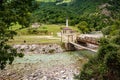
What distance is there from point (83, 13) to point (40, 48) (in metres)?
77.8

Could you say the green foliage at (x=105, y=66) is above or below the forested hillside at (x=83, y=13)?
above

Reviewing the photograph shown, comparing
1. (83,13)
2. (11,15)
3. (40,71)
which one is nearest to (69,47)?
(40,71)

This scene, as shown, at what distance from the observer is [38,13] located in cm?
11950

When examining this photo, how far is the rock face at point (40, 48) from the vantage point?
52938mm

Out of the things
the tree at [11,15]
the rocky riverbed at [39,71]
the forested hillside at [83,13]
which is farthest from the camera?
the forested hillside at [83,13]

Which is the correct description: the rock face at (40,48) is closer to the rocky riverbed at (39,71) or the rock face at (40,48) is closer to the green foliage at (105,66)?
the rocky riverbed at (39,71)

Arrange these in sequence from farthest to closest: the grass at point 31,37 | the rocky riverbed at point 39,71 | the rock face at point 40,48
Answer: the grass at point 31,37
the rock face at point 40,48
the rocky riverbed at point 39,71

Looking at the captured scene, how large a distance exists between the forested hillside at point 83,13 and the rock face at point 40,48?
34816 millimetres

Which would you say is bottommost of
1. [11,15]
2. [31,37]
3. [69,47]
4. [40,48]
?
[69,47]

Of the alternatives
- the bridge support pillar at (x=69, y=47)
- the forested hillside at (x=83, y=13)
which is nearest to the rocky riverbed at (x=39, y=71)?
the bridge support pillar at (x=69, y=47)

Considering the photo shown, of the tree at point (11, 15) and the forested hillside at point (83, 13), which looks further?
the forested hillside at point (83, 13)

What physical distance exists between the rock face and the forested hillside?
3482 cm

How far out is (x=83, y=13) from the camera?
130 meters

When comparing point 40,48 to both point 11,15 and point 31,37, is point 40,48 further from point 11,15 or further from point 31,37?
point 11,15
